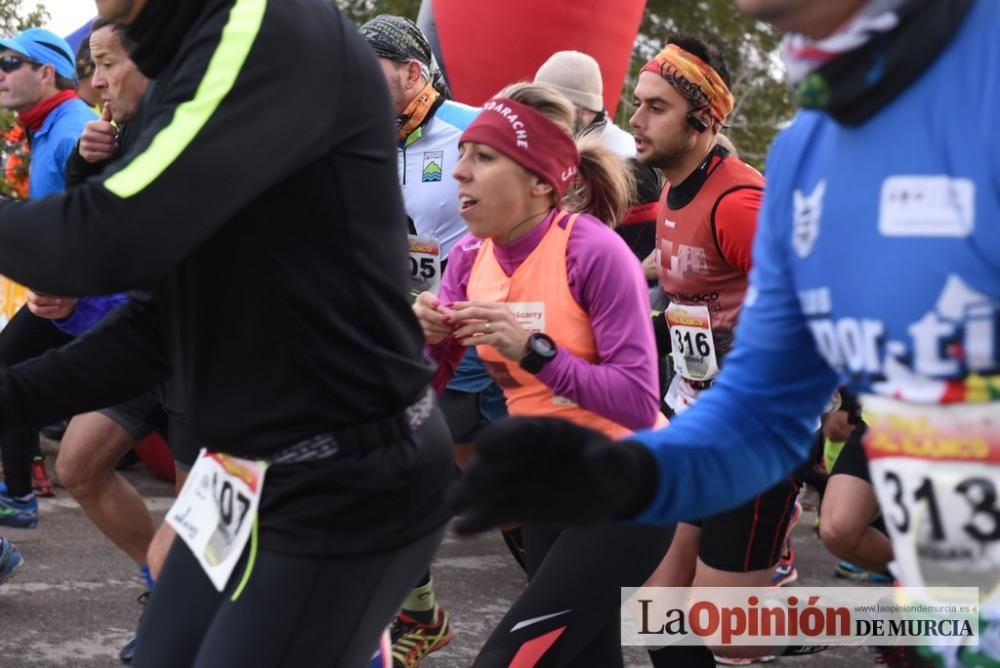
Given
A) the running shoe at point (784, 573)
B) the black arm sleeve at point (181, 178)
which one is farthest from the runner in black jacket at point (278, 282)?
the running shoe at point (784, 573)

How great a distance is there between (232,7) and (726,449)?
96cm

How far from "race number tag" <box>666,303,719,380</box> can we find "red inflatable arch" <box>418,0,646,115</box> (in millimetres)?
4092

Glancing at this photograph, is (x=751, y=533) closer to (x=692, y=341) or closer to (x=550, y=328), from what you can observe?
(x=692, y=341)

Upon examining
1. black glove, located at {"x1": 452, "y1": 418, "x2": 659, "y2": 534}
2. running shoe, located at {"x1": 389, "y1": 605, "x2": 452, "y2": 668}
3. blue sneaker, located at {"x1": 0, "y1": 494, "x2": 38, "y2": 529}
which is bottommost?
Answer: blue sneaker, located at {"x1": 0, "y1": 494, "x2": 38, "y2": 529}

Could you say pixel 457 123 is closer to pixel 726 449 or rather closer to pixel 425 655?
pixel 425 655

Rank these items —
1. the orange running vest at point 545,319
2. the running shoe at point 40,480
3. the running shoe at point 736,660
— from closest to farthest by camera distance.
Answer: the orange running vest at point 545,319, the running shoe at point 736,660, the running shoe at point 40,480

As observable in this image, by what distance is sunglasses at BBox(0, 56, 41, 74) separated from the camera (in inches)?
238

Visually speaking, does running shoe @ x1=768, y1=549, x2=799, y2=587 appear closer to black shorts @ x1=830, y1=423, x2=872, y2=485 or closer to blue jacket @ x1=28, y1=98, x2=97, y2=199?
black shorts @ x1=830, y1=423, x2=872, y2=485

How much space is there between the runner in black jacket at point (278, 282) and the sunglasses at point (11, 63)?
412 centimetres

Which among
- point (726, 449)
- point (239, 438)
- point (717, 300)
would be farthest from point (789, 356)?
point (717, 300)

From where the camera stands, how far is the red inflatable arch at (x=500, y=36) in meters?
8.22

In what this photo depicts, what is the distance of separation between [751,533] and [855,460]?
58 cm

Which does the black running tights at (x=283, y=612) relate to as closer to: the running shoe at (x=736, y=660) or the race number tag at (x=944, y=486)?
the race number tag at (x=944, y=486)

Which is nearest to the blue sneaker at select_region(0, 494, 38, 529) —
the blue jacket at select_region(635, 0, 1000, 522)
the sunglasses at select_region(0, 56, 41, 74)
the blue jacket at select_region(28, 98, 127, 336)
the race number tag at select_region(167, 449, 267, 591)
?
the blue jacket at select_region(28, 98, 127, 336)
